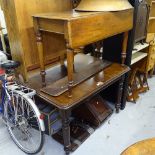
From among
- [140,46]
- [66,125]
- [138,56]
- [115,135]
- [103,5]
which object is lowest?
[115,135]

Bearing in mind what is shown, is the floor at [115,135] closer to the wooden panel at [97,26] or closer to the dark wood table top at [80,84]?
the dark wood table top at [80,84]

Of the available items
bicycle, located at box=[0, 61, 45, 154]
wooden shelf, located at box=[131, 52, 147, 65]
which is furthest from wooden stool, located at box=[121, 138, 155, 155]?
wooden shelf, located at box=[131, 52, 147, 65]

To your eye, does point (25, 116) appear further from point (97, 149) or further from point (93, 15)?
point (93, 15)

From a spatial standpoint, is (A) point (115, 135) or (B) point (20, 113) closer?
(B) point (20, 113)

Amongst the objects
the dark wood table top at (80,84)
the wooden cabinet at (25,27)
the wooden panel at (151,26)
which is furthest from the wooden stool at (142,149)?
the wooden panel at (151,26)

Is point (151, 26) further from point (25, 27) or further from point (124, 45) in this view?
point (25, 27)

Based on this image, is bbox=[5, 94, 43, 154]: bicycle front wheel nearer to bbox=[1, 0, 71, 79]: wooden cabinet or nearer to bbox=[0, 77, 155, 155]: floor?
bbox=[0, 77, 155, 155]: floor

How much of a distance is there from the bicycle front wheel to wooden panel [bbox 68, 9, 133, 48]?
0.68 metres

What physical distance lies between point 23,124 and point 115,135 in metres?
0.96

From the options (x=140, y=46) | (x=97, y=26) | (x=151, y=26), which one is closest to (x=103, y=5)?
(x=97, y=26)

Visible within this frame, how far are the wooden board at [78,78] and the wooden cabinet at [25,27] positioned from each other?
0.32 metres

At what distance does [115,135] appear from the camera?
2.07 m

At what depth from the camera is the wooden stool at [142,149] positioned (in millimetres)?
917

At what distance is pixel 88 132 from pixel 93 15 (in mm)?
1227
